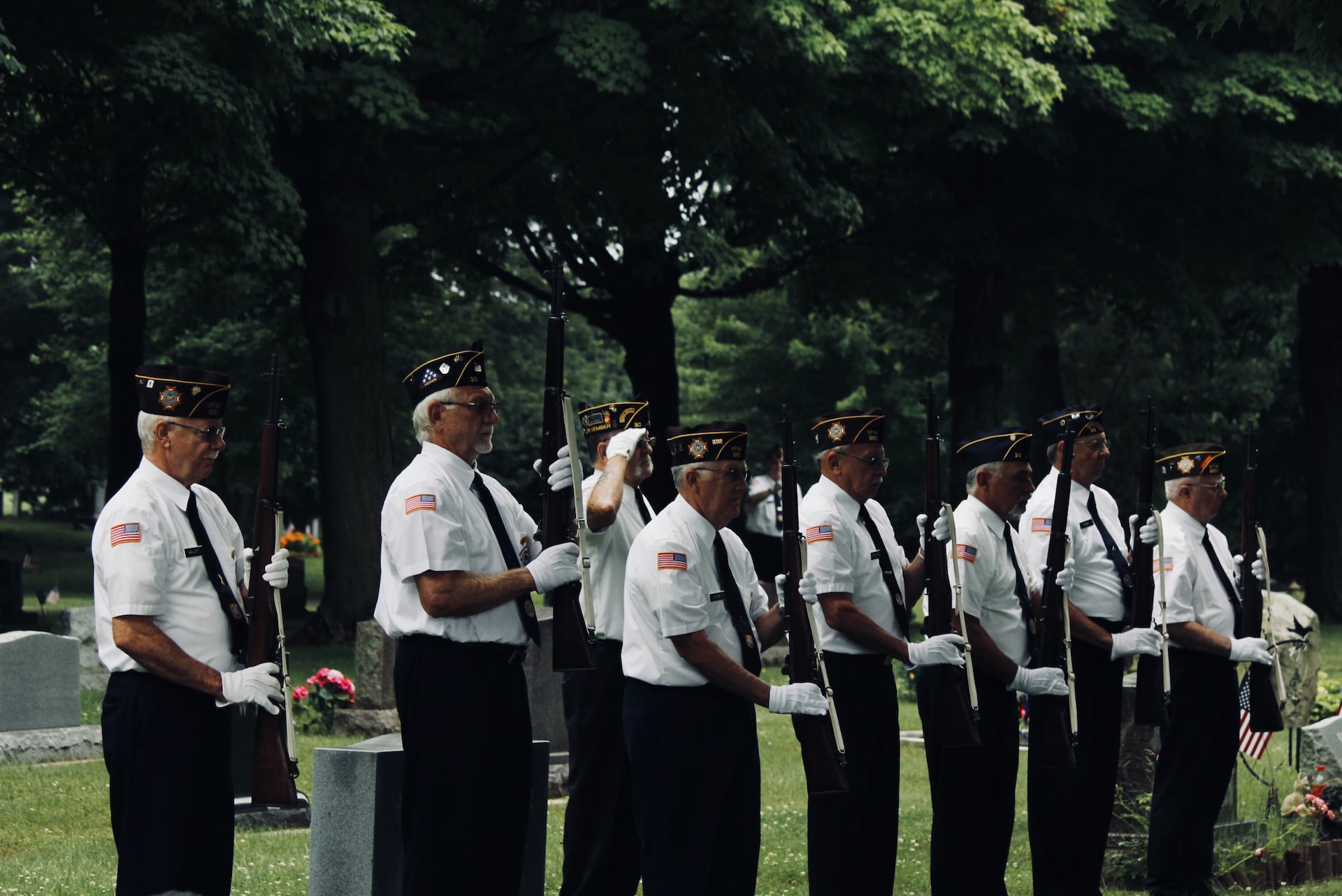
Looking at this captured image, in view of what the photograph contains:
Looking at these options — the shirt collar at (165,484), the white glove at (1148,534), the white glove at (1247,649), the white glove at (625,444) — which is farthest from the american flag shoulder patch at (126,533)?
the white glove at (1247,649)

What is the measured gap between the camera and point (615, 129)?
21453mm

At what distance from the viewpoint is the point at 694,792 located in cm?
635

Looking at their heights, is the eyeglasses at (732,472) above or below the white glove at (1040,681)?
above

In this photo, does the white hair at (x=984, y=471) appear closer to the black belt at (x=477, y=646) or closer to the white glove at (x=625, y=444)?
the white glove at (x=625, y=444)

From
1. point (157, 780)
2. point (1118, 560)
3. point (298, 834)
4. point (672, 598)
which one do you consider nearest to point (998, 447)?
point (1118, 560)

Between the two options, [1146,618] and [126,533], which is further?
[1146,618]

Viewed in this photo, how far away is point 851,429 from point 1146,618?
2.18 meters

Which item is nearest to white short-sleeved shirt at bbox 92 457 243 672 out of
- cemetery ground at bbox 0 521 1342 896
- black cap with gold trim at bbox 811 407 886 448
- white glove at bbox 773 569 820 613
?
cemetery ground at bbox 0 521 1342 896

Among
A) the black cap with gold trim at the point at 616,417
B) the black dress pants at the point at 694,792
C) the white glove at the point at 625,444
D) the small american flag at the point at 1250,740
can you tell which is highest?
the black cap with gold trim at the point at 616,417

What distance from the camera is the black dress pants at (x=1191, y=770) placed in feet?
29.6

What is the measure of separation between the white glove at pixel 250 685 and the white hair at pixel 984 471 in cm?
348

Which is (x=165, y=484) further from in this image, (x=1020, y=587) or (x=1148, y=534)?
(x=1148, y=534)

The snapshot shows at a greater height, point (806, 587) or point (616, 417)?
point (616, 417)

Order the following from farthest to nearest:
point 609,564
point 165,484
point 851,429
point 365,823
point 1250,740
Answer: point 1250,740, point 609,564, point 851,429, point 365,823, point 165,484
